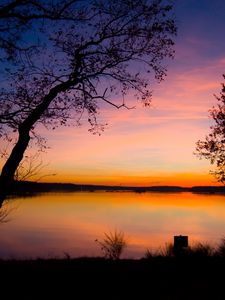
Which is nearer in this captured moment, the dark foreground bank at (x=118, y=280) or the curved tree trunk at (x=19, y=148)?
the curved tree trunk at (x=19, y=148)

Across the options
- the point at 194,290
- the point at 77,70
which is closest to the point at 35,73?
the point at 77,70

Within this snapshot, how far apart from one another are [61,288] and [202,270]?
5036 millimetres

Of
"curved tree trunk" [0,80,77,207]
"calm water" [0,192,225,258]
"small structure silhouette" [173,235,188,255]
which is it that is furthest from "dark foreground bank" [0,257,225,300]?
"calm water" [0,192,225,258]

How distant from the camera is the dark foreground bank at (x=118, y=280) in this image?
12531 mm

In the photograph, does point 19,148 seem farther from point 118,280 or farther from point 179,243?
point 179,243

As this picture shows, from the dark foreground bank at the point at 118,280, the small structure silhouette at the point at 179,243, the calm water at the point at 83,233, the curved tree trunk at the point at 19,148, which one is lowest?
the calm water at the point at 83,233

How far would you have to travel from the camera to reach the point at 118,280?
555 inches

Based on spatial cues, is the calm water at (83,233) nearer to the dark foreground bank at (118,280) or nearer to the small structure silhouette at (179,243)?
the small structure silhouette at (179,243)

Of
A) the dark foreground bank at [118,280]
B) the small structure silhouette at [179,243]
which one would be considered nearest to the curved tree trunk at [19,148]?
the dark foreground bank at [118,280]

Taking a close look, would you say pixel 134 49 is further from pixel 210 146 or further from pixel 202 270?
pixel 210 146

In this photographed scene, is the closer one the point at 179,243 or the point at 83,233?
the point at 179,243

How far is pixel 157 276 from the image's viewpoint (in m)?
14.5

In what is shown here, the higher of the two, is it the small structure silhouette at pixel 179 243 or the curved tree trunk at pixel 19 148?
the curved tree trunk at pixel 19 148

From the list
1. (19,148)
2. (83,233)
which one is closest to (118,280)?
(19,148)
